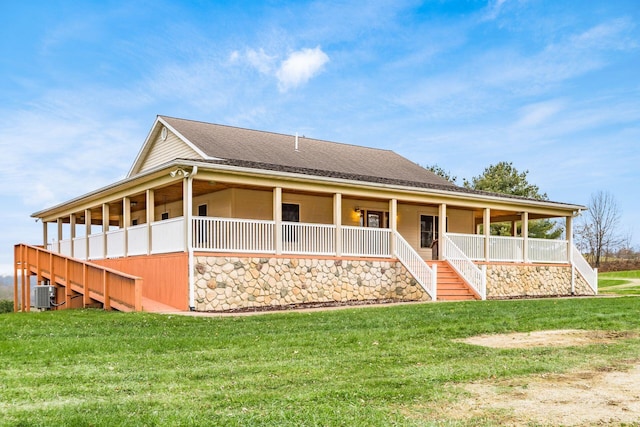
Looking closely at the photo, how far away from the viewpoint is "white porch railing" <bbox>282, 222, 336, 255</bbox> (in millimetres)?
17469

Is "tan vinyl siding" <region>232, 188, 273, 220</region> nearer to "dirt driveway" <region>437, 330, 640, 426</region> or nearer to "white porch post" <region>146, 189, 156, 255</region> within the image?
"white porch post" <region>146, 189, 156, 255</region>

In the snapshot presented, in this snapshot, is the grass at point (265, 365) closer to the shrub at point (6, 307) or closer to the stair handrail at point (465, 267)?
the stair handrail at point (465, 267)

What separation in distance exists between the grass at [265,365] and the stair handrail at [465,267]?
6.60 metres

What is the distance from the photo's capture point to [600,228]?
187 ft

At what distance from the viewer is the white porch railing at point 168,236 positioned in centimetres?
1557

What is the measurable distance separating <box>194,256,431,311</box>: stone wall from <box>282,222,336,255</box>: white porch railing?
1.37 ft

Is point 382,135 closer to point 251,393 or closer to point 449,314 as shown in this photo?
point 449,314

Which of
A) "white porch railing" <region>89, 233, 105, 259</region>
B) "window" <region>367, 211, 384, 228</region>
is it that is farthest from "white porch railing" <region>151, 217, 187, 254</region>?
"window" <region>367, 211, 384, 228</region>

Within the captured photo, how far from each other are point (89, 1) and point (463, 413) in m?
17.7

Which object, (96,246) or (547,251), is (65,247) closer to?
(96,246)

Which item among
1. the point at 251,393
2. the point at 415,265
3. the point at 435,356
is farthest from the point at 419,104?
the point at 251,393

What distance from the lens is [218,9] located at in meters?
23.0

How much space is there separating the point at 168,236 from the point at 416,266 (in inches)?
308

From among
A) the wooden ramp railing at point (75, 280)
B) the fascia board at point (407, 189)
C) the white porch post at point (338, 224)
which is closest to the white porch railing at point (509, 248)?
the fascia board at point (407, 189)
